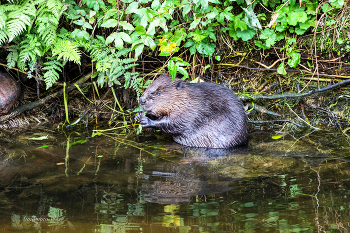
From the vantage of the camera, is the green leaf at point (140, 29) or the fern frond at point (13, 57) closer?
the green leaf at point (140, 29)

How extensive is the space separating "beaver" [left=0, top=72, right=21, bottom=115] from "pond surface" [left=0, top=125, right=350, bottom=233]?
0.78m

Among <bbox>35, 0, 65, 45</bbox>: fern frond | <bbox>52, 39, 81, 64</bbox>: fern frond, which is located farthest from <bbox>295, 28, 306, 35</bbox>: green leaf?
<bbox>35, 0, 65, 45</bbox>: fern frond

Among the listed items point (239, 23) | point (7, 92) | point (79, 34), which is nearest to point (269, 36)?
point (239, 23)

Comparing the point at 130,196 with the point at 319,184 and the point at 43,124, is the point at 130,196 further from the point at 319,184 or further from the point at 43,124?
the point at 43,124

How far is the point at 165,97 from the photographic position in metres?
4.36

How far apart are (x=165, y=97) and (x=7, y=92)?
2.41 metres

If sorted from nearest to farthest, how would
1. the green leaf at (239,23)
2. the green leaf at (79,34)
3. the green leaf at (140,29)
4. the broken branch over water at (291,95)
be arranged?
the green leaf at (140,29)
the green leaf at (79,34)
the green leaf at (239,23)
the broken branch over water at (291,95)

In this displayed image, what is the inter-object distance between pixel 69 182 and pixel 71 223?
0.82 meters

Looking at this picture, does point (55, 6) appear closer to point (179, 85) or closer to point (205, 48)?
point (179, 85)

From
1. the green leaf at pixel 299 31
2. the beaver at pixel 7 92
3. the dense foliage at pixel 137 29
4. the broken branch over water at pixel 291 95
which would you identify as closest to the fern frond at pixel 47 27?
the dense foliage at pixel 137 29

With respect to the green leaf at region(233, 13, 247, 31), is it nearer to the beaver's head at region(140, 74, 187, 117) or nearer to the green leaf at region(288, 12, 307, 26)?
the green leaf at region(288, 12, 307, 26)

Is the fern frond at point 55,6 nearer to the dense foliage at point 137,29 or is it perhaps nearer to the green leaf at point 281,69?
the dense foliage at point 137,29

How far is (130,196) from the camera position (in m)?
2.72

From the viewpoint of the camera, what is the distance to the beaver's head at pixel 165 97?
4.36 metres
